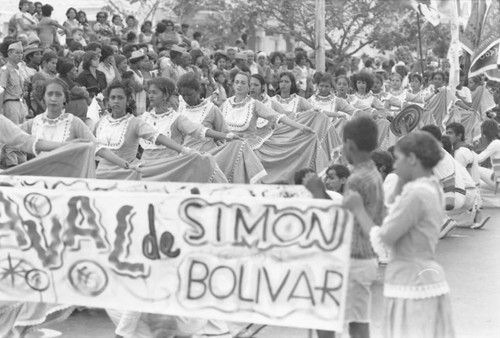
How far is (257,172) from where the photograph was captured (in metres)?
11.7

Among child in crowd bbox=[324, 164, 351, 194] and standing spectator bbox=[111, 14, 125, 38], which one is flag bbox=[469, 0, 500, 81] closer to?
standing spectator bbox=[111, 14, 125, 38]

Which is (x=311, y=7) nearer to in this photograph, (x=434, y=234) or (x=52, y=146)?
(x=52, y=146)

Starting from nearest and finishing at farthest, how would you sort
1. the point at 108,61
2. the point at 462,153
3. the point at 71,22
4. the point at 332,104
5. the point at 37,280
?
the point at 37,280
the point at 462,153
the point at 108,61
the point at 332,104
the point at 71,22

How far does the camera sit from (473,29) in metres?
22.5

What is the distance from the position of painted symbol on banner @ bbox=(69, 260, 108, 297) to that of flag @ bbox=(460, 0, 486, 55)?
16.5 m

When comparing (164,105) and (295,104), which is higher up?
(164,105)

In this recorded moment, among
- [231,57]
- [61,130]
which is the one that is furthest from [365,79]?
[61,130]

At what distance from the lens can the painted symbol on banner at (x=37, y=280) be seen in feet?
21.2

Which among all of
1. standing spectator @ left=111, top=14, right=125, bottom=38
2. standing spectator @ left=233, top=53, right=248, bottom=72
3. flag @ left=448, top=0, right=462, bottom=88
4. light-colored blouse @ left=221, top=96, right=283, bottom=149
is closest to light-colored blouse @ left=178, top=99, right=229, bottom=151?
light-colored blouse @ left=221, top=96, right=283, bottom=149

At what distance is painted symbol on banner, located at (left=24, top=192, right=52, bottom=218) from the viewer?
6.53m

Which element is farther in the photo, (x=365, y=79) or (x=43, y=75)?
(x=365, y=79)

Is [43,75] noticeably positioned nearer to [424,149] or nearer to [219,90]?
[219,90]

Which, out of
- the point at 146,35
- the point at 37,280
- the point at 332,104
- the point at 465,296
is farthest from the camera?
the point at 146,35

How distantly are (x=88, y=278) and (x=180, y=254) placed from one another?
581 mm
